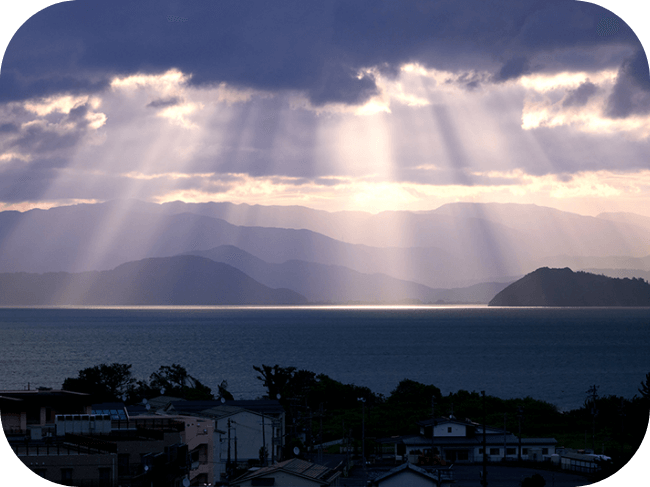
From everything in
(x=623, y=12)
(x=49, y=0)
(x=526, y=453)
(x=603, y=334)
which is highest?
(x=603, y=334)

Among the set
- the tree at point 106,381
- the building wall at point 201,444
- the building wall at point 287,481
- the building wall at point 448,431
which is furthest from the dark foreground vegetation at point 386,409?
the building wall at point 287,481

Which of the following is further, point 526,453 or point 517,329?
point 517,329

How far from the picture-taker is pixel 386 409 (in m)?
36.0

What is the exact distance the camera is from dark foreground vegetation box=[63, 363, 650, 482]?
92.5 ft

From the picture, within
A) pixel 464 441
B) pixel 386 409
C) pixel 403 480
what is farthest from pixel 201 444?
pixel 386 409

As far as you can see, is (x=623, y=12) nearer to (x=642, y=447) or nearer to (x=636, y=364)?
(x=642, y=447)

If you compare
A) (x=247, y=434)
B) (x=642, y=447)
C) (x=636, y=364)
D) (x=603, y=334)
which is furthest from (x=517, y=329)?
(x=642, y=447)

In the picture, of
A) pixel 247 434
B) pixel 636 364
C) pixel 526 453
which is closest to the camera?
pixel 247 434

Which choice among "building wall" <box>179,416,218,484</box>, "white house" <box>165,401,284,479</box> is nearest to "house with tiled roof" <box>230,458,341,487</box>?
"building wall" <box>179,416,218,484</box>

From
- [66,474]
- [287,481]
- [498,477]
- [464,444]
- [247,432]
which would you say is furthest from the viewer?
[464,444]

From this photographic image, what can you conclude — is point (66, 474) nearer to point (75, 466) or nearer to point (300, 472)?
point (75, 466)

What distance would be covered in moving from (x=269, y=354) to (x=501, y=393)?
32628 mm

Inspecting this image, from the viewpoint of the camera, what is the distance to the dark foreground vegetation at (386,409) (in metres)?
28.2

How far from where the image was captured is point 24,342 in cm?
9475
